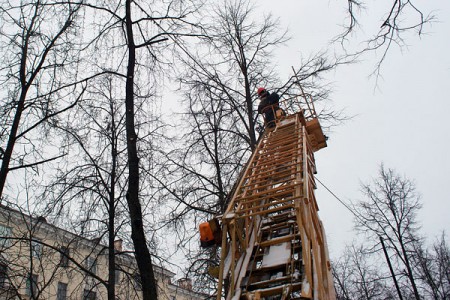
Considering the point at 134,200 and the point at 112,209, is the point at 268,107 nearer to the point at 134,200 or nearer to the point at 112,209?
the point at 134,200

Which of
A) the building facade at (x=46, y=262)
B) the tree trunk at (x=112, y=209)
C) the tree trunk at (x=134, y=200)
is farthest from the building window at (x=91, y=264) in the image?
the tree trunk at (x=134, y=200)

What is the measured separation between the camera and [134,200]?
5.98 m

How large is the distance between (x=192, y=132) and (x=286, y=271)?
8.74 meters

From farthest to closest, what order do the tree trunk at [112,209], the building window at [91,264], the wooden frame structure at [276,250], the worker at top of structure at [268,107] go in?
1. the tree trunk at [112,209]
2. the worker at top of structure at [268,107]
3. the building window at [91,264]
4. the wooden frame structure at [276,250]

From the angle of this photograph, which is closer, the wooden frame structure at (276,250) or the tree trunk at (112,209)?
the wooden frame structure at (276,250)

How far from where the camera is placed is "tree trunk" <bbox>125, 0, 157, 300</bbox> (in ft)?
18.1

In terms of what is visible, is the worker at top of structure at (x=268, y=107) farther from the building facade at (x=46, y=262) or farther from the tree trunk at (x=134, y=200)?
the building facade at (x=46, y=262)

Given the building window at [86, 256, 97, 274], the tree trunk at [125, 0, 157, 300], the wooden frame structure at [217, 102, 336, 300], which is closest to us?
the wooden frame structure at [217, 102, 336, 300]

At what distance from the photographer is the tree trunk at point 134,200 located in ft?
18.1

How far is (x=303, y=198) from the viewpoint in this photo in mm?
4109

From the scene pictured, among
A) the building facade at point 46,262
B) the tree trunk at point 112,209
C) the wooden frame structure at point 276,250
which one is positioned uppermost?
the tree trunk at point 112,209

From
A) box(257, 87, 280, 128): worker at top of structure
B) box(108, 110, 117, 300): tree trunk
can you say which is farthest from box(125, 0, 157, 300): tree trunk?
box(108, 110, 117, 300): tree trunk

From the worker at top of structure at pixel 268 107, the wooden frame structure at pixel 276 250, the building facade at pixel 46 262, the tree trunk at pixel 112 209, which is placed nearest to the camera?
the wooden frame structure at pixel 276 250

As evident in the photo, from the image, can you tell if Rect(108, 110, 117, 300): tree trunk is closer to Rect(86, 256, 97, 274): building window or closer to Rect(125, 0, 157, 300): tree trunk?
Rect(86, 256, 97, 274): building window
